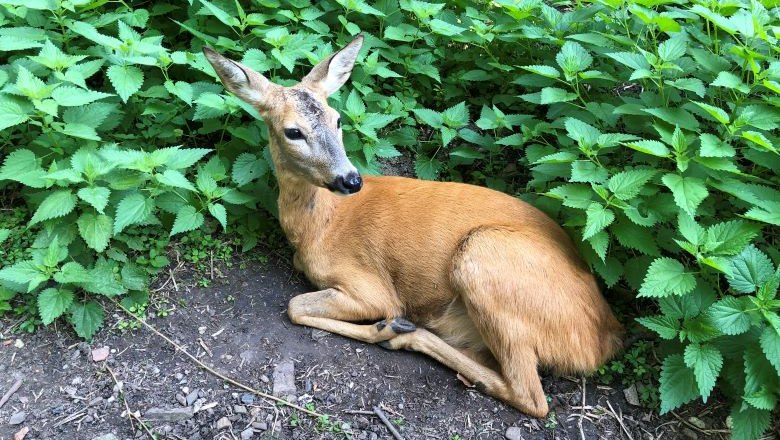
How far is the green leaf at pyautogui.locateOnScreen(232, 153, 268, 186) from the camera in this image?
15.5ft

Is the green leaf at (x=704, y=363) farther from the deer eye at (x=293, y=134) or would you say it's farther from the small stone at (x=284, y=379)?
the deer eye at (x=293, y=134)

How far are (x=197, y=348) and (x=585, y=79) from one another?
3.30 metres

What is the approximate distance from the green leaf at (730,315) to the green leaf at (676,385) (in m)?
0.34

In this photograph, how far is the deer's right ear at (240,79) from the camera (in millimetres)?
4258

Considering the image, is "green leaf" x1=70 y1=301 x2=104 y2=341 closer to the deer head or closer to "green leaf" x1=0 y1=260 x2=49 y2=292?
"green leaf" x1=0 y1=260 x2=49 y2=292

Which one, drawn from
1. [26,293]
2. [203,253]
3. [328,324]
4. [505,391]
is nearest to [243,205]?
[203,253]

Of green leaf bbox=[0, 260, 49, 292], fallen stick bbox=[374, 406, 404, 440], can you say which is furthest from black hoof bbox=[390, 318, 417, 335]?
green leaf bbox=[0, 260, 49, 292]

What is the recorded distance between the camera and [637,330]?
433 centimetres

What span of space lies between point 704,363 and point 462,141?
9.53 ft

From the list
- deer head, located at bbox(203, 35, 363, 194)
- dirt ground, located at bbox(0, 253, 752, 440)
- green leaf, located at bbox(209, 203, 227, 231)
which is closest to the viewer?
dirt ground, located at bbox(0, 253, 752, 440)

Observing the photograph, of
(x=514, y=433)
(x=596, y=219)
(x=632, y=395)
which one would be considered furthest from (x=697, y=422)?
(x=596, y=219)

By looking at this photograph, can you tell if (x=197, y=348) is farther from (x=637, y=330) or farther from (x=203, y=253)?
Result: (x=637, y=330)

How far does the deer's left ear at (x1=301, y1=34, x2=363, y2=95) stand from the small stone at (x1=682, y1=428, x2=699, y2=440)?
10.7ft

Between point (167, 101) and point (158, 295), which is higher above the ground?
point (167, 101)
